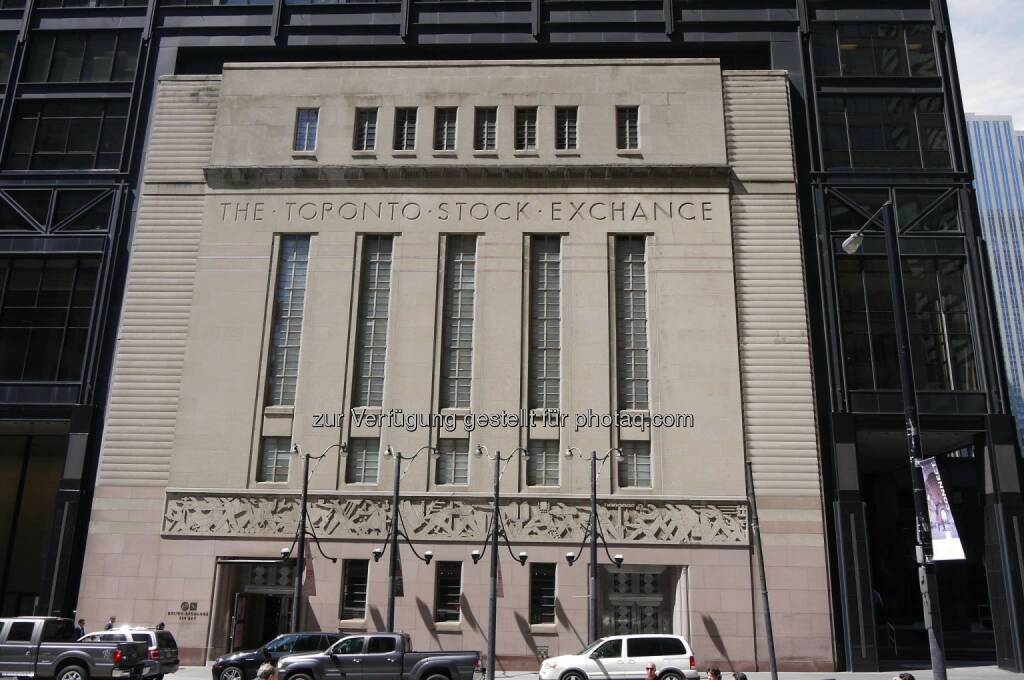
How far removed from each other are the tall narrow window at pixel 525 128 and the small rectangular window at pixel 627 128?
13.0ft

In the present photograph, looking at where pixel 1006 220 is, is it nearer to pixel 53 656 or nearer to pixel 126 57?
pixel 126 57

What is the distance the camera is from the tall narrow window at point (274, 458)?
34.3 m

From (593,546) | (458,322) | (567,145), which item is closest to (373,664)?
(593,546)

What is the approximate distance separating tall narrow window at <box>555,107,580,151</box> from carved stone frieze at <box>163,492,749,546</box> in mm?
16783

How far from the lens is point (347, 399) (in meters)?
34.9

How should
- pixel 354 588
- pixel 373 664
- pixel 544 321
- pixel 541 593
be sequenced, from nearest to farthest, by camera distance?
pixel 373 664 < pixel 541 593 < pixel 354 588 < pixel 544 321

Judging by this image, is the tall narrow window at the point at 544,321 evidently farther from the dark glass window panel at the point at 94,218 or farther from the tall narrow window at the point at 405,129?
the dark glass window panel at the point at 94,218

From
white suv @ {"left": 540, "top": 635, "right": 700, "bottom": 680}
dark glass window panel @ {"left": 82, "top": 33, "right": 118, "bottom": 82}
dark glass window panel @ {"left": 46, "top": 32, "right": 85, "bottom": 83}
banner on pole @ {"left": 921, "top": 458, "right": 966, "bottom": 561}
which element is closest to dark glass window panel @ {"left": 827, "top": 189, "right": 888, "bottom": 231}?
white suv @ {"left": 540, "top": 635, "right": 700, "bottom": 680}

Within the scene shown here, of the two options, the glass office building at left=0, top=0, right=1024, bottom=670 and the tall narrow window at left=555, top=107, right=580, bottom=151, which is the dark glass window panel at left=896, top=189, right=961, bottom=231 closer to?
the glass office building at left=0, top=0, right=1024, bottom=670

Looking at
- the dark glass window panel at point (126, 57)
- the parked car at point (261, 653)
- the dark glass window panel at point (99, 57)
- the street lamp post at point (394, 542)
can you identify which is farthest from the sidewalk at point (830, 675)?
the dark glass window panel at point (99, 57)

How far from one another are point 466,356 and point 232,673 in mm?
16064

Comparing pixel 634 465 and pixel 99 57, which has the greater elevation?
pixel 99 57

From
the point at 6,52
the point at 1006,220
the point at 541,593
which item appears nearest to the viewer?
the point at 541,593

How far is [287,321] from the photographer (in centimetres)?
3641
